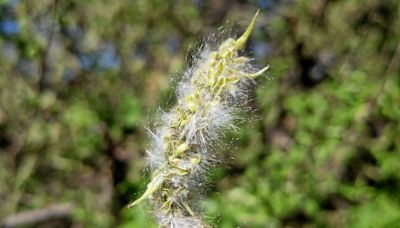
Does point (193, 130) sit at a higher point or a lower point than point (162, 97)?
lower

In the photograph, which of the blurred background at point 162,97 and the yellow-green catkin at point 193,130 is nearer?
the yellow-green catkin at point 193,130

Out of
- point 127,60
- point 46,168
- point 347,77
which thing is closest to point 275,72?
point 347,77

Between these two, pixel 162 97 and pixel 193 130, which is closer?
pixel 193 130

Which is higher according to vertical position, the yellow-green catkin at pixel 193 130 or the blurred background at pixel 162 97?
the blurred background at pixel 162 97

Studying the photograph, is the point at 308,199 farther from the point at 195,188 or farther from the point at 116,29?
the point at 195,188

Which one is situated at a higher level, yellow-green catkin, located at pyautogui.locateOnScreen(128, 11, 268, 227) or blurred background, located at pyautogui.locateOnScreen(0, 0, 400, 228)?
blurred background, located at pyautogui.locateOnScreen(0, 0, 400, 228)

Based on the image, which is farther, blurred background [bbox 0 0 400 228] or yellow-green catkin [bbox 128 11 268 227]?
blurred background [bbox 0 0 400 228]
